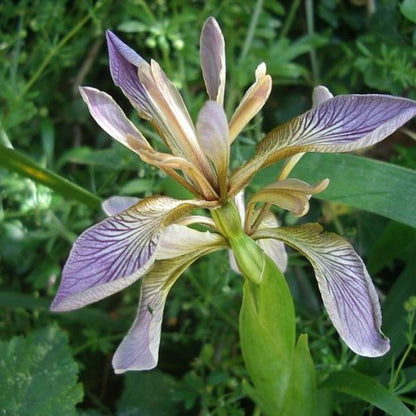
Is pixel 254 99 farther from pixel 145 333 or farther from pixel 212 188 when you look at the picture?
pixel 145 333

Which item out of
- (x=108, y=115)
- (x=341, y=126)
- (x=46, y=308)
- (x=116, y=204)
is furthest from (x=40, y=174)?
(x=341, y=126)

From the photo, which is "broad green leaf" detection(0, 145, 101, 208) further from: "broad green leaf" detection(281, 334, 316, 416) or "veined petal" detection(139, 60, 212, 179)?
"broad green leaf" detection(281, 334, 316, 416)

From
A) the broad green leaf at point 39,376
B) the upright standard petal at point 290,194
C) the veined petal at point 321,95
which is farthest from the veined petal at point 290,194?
the broad green leaf at point 39,376

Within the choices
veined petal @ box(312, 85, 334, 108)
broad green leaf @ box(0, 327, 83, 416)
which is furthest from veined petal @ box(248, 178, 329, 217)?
broad green leaf @ box(0, 327, 83, 416)

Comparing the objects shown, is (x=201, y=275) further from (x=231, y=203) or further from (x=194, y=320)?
(x=231, y=203)

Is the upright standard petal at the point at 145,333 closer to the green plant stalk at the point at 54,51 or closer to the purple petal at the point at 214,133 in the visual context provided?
the purple petal at the point at 214,133

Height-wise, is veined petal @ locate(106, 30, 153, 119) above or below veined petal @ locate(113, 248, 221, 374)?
above
